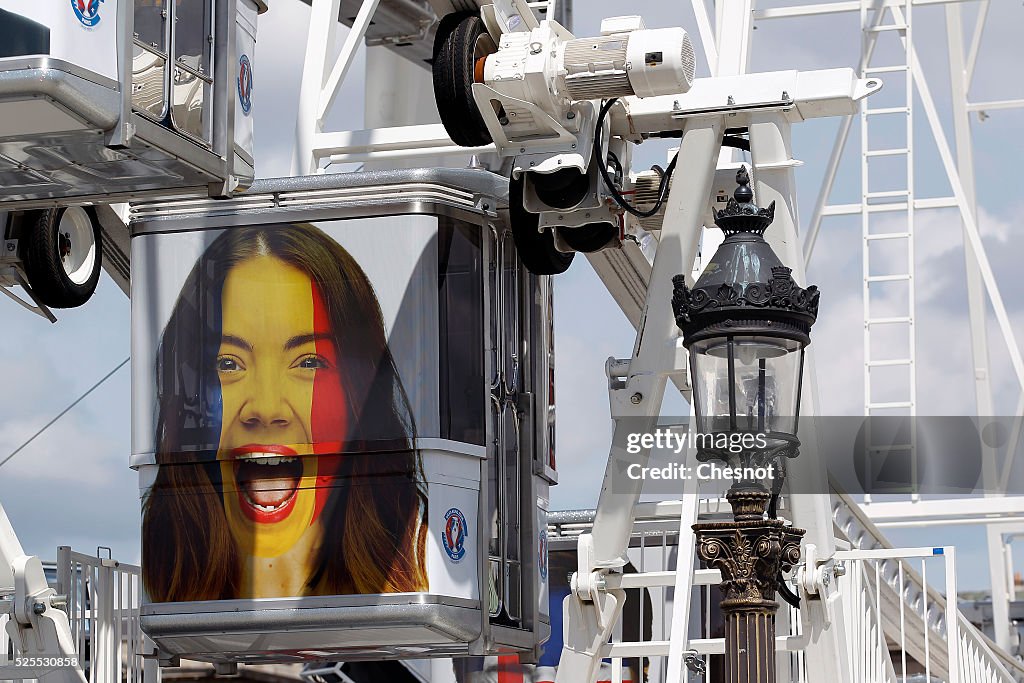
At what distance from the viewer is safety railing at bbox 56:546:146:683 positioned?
1318 centimetres

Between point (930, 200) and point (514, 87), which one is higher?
point (930, 200)

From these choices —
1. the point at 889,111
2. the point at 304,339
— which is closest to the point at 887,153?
the point at 889,111

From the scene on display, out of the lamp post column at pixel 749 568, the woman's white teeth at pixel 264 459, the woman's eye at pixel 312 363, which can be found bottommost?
the lamp post column at pixel 749 568

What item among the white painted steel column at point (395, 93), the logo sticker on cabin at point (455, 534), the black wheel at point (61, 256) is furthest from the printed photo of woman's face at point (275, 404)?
the white painted steel column at point (395, 93)

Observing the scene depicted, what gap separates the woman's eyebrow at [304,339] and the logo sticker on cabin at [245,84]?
1.90 m

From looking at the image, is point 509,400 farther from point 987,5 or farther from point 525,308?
point 987,5

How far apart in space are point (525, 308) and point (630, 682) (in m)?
7.61

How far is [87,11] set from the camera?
10375 mm

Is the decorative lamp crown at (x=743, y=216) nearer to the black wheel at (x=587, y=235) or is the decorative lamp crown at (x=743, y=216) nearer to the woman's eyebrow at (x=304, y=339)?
the black wheel at (x=587, y=235)

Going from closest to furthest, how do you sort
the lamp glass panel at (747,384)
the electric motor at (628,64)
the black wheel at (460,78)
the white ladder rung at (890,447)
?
1. the lamp glass panel at (747,384)
2. the electric motor at (628,64)
3. the black wheel at (460,78)
4. the white ladder rung at (890,447)

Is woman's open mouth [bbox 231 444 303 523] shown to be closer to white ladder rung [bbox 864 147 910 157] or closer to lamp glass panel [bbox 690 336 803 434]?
lamp glass panel [bbox 690 336 803 434]

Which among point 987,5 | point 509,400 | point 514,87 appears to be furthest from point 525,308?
point 987,5

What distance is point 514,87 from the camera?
11.5m

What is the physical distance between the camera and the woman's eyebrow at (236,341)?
13.3m
